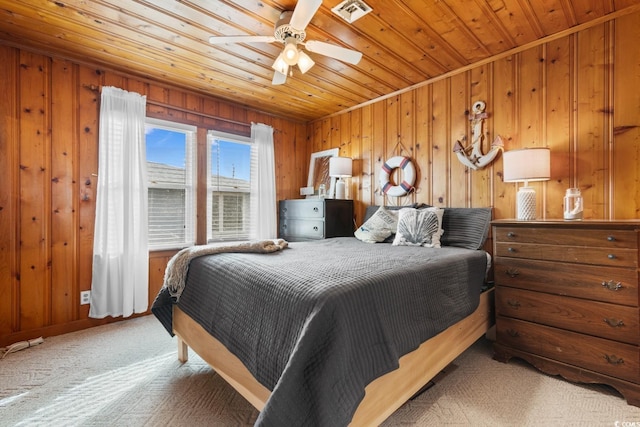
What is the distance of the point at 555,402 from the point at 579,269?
751mm

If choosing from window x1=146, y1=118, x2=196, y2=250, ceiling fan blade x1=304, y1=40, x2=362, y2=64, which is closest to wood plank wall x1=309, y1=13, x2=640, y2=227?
ceiling fan blade x1=304, y1=40, x2=362, y2=64

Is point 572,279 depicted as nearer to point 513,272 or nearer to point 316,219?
point 513,272

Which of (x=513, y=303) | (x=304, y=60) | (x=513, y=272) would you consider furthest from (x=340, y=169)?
(x=513, y=303)

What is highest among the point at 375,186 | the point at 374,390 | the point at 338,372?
the point at 375,186

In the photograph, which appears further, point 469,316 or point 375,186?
point 375,186

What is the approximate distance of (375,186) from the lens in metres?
3.51

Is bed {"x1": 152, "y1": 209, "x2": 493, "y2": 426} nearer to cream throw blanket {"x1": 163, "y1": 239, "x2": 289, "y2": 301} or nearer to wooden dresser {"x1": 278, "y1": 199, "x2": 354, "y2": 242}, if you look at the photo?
cream throw blanket {"x1": 163, "y1": 239, "x2": 289, "y2": 301}

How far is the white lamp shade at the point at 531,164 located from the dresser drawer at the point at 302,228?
1.93 m

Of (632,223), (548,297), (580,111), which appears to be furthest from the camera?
(580,111)

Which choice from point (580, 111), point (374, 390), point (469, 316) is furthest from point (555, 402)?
point (580, 111)

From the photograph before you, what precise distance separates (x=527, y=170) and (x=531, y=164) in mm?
47

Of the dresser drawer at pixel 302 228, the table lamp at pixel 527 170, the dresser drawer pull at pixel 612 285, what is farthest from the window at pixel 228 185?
the dresser drawer pull at pixel 612 285

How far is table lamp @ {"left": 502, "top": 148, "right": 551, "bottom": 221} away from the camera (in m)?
2.06

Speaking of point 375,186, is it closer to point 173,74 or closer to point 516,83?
point 516,83
